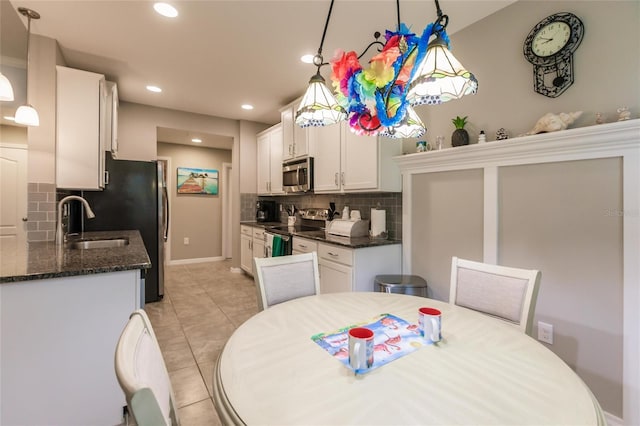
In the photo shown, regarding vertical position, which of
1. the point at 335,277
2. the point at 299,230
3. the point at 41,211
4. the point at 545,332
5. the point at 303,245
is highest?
the point at 41,211

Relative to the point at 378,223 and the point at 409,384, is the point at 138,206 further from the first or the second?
the point at 409,384

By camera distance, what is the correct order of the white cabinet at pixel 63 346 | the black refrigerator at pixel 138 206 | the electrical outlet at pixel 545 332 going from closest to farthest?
the white cabinet at pixel 63 346 < the electrical outlet at pixel 545 332 < the black refrigerator at pixel 138 206

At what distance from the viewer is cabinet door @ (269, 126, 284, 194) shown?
4.23 m

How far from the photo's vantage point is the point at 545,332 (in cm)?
183

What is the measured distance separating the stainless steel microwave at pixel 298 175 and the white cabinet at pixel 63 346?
2234 mm

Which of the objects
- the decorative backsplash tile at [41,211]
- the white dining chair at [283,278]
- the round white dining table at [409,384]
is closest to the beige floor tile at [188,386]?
the white dining chair at [283,278]

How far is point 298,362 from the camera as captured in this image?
922mm

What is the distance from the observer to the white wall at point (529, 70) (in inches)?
60.8

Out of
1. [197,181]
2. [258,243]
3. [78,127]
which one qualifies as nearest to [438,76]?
[78,127]

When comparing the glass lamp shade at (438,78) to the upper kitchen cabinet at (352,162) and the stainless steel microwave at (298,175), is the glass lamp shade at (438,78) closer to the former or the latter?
the upper kitchen cabinet at (352,162)

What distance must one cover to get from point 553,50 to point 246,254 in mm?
4265

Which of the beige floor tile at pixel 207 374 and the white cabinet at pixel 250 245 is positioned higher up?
the white cabinet at pixel 250 245

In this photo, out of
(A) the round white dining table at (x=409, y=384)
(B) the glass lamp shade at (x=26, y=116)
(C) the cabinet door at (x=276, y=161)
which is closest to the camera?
(A) the round white dining table at (x=409, y=384)

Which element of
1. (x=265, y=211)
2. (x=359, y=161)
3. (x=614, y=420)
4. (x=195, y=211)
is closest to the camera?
(x=614, y=420)
